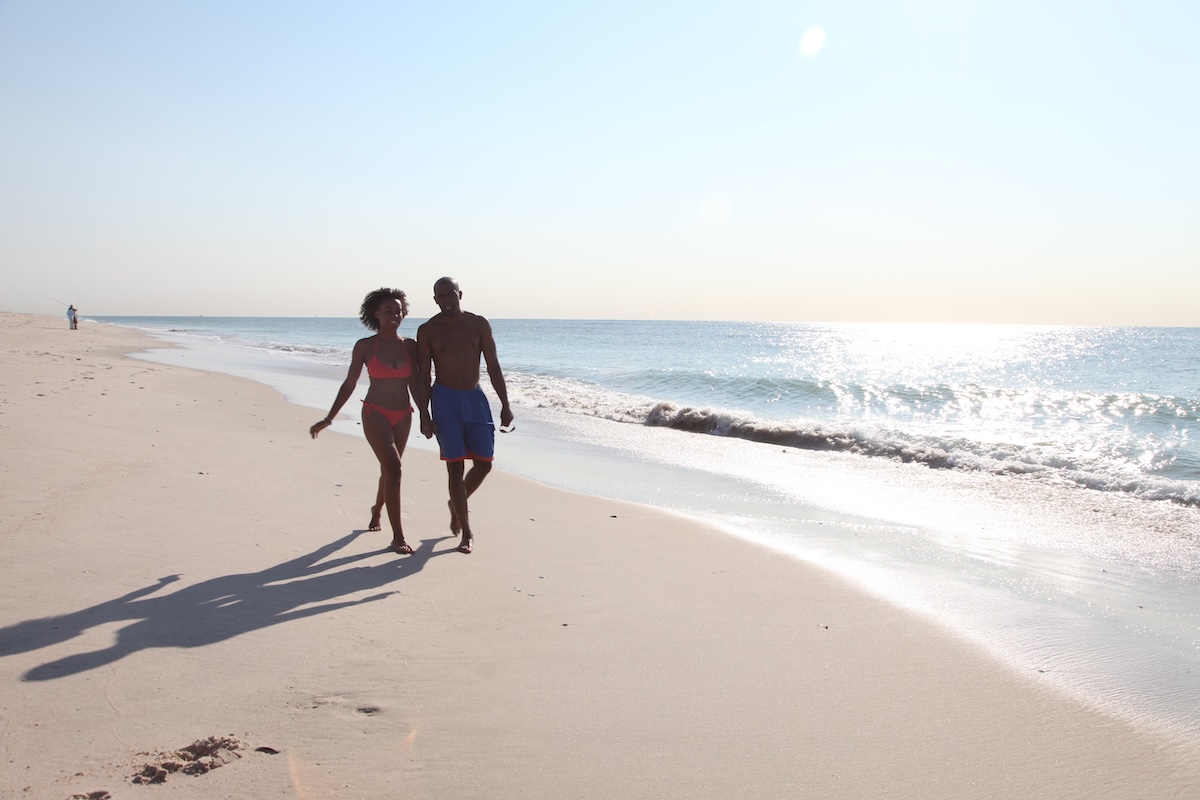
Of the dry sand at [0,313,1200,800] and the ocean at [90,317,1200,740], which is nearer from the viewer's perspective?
the dry sand at [0,313,1200,800]

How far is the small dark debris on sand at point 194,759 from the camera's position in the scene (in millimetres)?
2174

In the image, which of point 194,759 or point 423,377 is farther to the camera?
point 423,377

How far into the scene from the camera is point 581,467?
8695mm

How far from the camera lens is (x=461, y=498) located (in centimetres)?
484

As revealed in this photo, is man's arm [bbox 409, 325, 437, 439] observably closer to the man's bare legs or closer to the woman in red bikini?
the woman in red bikini

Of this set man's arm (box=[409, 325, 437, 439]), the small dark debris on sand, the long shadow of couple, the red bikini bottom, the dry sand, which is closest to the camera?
the small dark debris on sand

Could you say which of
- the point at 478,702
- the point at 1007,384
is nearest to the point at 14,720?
the point at 478,702

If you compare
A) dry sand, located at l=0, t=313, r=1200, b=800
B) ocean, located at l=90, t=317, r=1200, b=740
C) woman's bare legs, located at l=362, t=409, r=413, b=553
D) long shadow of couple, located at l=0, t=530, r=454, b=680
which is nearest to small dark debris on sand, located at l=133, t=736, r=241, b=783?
dry sand, located at l=0, t=313, r=1200, b=800

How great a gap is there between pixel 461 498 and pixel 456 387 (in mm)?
736

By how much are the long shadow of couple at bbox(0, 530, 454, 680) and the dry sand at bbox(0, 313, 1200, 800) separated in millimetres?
17

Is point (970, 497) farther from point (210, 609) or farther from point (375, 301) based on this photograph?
point (210, 609)

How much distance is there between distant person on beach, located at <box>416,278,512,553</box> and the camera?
4961 mm

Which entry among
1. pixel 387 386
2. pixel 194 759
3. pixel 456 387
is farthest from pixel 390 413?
pixel 194 759

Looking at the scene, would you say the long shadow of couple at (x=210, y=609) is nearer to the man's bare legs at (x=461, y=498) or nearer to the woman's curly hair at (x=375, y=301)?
the man's bare legs at (x=461, y=498)
